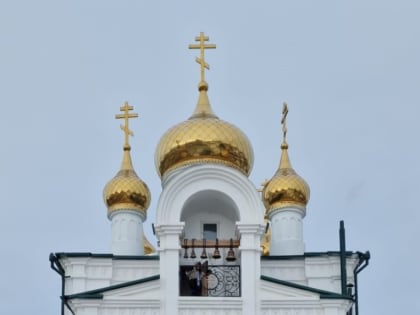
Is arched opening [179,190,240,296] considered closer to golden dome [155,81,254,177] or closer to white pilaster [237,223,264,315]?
white pilaster [237,223,264,315]

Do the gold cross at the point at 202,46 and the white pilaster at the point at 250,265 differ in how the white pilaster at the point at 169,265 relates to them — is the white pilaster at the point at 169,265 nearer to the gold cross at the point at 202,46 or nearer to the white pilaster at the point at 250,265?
the white pilaster at the point at 250,265

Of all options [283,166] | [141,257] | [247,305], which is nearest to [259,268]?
[247,305]

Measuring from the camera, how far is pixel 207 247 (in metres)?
24.8

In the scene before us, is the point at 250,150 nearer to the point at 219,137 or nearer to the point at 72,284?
the point at 219,137

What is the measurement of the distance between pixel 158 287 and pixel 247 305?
1.38 meters

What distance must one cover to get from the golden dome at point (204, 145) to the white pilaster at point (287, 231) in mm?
1585

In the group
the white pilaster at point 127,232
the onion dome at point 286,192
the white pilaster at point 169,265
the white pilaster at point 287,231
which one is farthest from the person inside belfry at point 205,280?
the onion dome at point 286,192

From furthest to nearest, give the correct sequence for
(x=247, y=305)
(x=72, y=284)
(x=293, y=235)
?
(x=293, y=235) < (x=72, y=284) < (x=247, y=305)

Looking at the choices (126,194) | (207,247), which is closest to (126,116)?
(126,194)

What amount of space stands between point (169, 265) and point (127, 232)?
12.9 ft

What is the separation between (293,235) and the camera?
26.9m

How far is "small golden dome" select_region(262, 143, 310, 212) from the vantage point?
89.9 feet

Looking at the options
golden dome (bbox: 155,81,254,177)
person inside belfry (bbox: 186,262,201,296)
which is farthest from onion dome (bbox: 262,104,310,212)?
person inside belfry (bbox: 186,262,201,296)

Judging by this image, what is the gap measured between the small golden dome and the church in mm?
18
